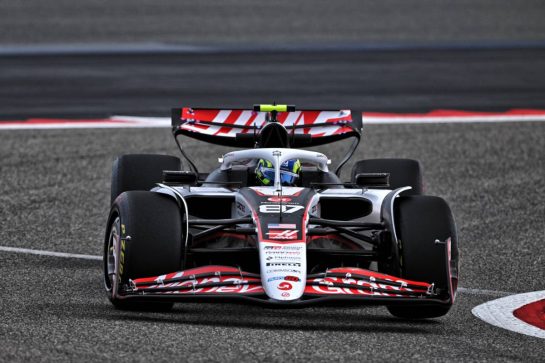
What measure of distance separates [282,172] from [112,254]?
1447 mm

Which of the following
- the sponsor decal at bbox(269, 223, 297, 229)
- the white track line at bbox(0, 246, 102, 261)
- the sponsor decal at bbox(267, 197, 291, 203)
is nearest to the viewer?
the sponsor decal at bbox(269, 223, 297, 229)

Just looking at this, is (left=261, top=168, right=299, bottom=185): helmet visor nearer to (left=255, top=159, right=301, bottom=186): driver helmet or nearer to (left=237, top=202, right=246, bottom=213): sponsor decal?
(left=255, top=159, right=301, bottom=186): driver helmet

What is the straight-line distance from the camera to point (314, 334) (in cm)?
809

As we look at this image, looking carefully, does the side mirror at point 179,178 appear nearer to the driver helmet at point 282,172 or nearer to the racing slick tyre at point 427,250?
the driver helmet at point 282,172

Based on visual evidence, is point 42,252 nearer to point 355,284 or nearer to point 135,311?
point 135,311

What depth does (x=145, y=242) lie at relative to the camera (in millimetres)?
8680

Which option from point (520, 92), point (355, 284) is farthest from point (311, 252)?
point (520, 92)

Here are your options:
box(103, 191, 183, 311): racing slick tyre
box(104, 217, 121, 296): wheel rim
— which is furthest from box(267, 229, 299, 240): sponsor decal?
box(104, 217, 121, 296): wheel rim

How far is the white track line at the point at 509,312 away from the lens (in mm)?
8633

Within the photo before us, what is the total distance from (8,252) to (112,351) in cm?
413

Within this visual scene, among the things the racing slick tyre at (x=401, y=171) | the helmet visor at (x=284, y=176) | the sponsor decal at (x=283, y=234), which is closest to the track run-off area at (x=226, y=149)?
the sponsor decal at (x=283, y=234)

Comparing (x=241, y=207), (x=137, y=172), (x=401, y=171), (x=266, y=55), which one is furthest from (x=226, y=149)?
(x=266, y=55)

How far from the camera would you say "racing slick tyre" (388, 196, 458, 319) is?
345 inches

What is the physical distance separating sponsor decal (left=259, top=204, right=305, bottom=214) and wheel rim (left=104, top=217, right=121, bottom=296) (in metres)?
0.88
